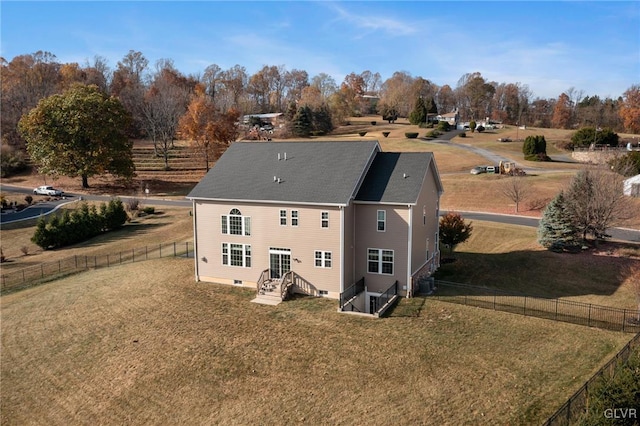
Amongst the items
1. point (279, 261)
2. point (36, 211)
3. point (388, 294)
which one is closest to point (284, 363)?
point (279, 261)

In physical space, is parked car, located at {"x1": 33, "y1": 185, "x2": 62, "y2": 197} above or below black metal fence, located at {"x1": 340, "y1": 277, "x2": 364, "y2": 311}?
above

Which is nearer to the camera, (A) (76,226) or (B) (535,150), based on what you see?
(A) (76,226)

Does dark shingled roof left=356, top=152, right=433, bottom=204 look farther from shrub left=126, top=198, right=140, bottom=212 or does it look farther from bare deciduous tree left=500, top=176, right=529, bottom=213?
shrub left=126, top=198, right=140, bottom=212

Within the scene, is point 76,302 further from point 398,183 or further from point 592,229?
point 592,229

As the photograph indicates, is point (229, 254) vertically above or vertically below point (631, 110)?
below

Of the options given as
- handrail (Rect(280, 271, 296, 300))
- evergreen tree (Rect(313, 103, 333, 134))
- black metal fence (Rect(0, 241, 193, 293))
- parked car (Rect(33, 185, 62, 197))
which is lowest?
black metal fence (Rect(0, 241, 193, 293))

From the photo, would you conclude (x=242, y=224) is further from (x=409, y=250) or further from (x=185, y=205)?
(x=185, y=205)

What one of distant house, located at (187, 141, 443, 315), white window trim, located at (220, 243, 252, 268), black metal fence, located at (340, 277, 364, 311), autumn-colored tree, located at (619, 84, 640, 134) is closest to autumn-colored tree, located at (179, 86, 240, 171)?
distant house, located at (187, 141, 443, 315)
